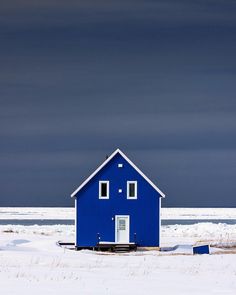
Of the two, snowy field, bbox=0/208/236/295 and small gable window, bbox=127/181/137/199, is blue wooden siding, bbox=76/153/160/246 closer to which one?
small gable window, bbox=127/181/137/199

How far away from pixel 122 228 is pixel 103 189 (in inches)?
114

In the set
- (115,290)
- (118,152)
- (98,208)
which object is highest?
(118,152)

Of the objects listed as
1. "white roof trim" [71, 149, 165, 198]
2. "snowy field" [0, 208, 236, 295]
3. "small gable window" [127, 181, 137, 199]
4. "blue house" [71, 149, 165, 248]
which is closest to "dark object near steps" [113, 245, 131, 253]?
"blue house" [71, 149, 165, 248]

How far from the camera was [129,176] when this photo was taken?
5597 cm

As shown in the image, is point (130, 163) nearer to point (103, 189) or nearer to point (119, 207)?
point (103, 189)

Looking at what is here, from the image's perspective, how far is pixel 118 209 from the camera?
5619 cm

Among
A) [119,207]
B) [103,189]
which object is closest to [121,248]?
[119,207]

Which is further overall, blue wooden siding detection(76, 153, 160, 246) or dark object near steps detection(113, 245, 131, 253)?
blue wooden siding detection(76, 153, 160, 246)

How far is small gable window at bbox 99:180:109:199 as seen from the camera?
5622 centimetres

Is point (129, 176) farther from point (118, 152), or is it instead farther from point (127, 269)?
point (127, 269)

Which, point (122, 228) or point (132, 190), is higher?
point (132, 190)

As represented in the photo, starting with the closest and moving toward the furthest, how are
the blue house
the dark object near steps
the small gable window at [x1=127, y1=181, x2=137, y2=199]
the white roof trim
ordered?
the dark object near steps, the white roof trim, the blue house, the small gable window at [x1=127, y1=181, x2=137, y2=199]

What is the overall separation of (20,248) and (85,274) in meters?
20.6

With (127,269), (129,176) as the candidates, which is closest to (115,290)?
(127,269)
